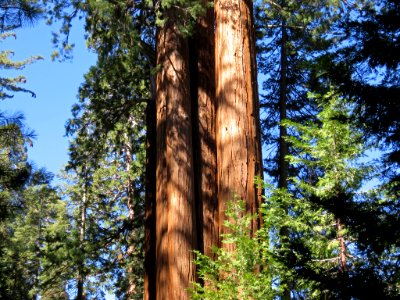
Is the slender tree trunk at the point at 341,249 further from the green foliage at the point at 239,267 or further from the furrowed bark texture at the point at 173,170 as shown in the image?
the furrowed bark texture at the point at 173,170

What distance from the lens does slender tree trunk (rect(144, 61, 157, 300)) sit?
329 inches

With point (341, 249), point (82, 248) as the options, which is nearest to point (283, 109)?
point (82, 248)

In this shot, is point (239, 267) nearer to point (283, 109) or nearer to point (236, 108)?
point (236, 108)

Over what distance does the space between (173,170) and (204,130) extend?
1.00m

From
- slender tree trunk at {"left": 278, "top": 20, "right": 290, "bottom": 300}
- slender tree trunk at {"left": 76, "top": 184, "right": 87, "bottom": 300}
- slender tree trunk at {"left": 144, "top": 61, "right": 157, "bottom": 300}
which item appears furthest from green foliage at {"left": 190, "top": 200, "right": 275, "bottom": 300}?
slender tree trunk at {"left": 278, "top": 20, "right": 290, "bottom": 300}

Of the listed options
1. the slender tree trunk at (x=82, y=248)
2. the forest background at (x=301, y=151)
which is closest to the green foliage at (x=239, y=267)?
the forest background at (x=301, y=151)

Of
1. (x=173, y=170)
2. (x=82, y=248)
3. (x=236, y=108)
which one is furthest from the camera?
(x=82, y=248)

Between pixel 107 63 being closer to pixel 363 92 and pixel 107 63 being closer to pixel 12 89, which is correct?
pixel 363 92

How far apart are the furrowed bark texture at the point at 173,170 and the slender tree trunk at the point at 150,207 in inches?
25.9

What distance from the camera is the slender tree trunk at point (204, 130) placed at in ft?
24.0

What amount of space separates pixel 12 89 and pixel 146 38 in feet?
53.6

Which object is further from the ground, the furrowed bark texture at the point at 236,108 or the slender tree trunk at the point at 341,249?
the furrowed bark texture at the point at 236,108

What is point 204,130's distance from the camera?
7926mm

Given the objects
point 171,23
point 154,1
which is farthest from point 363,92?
point 154,1
